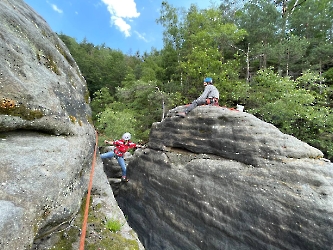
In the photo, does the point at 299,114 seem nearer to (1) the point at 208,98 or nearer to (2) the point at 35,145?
(1) the point at 208,98

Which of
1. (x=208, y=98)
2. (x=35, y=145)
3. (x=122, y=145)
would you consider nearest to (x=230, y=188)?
(x=208, y=98)

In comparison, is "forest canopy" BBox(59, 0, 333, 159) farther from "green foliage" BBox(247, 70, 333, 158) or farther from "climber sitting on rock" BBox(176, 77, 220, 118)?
"climber sitting on rock" BBox(176, 77, 220, 118)

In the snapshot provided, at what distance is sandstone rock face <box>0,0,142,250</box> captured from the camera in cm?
355

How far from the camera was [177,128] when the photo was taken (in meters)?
11.0

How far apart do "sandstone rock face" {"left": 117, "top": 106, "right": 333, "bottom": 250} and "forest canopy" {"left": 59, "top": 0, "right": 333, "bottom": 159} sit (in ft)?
30.3

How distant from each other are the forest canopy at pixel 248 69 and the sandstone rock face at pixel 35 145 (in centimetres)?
1254

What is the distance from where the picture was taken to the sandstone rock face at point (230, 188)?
6.83 metres

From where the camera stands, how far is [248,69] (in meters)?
24.0

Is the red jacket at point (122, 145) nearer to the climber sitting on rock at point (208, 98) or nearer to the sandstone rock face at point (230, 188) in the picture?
the sandstone rock face at point (230, 188)

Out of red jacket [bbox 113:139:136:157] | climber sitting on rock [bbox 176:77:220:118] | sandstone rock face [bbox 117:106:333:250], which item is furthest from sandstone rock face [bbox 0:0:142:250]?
climber sitting on rock [bbox 176:77:220:118]

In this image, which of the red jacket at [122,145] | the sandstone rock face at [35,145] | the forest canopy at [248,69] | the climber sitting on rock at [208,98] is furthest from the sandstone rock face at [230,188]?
the forest canopy at [248,69]

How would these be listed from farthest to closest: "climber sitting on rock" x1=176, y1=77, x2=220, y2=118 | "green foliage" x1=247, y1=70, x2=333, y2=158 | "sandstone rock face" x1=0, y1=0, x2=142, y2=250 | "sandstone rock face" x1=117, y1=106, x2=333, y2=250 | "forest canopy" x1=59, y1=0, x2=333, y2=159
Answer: "forest canopy" x1=59, y1=0, x2=333, y2=159 → "green foliage" x1=247, y1=70, x2=333, y2=158 → "climber sitting on rock" x1=176, y1=77, x2=220, y2=118 → "sandstone rock face" x1=117, y1=106, x2=333, y2=250 → "sandstone rock face" x1=0, y1=0, x2=142, y2=250

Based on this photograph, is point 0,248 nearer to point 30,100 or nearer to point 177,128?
point 30,100

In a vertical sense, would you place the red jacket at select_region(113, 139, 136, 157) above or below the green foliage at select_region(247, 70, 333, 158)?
below
